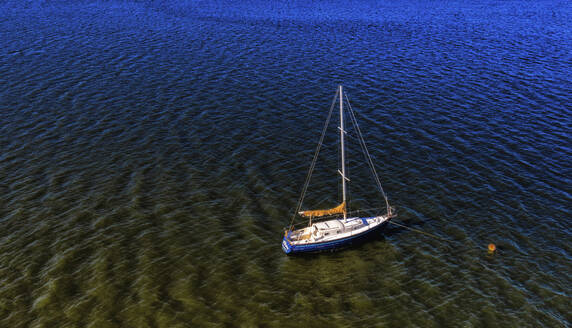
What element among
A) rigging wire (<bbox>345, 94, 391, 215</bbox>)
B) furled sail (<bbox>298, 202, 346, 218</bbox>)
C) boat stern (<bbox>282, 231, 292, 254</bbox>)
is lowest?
boat stern (<bbox>282, 231, 292, 254</bbox>)

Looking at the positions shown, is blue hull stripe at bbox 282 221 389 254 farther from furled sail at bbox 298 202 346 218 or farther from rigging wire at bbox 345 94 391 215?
rigging wire at bbox 345 94 391 215

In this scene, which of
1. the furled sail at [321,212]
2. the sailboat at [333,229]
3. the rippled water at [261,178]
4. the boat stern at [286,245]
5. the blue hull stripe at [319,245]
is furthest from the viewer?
the furled sail at [321,212]

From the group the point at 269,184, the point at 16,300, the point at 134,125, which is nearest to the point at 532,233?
the point at 269,184

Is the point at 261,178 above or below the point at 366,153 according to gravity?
below

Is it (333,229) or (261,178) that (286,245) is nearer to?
(333,229)

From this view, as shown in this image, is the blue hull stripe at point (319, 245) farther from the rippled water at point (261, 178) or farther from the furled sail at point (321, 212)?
the furled sail at point (321, 212)

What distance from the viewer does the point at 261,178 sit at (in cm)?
4806

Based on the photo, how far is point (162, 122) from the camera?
58469 millimetres

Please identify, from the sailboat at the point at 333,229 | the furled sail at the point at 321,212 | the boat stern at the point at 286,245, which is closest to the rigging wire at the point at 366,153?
the sailboat at the point at 333,229

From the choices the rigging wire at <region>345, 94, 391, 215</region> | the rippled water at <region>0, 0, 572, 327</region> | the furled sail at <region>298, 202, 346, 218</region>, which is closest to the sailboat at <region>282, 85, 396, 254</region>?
the furled sail at <region>298, 202, 346, 218</region>

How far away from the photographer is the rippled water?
33.6 m

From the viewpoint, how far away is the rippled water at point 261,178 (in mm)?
33625

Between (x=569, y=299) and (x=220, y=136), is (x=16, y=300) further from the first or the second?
(x=569, y=299)

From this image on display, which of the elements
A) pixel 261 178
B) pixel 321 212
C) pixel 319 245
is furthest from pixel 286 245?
pixel 261 178
